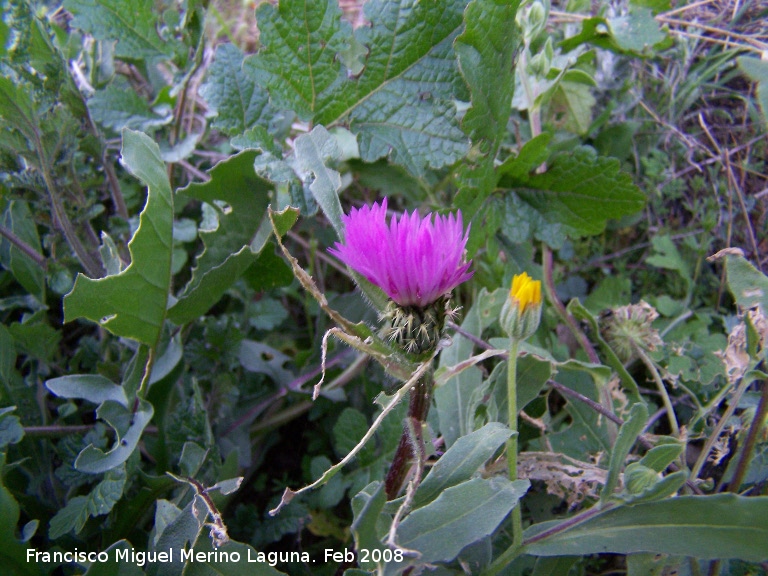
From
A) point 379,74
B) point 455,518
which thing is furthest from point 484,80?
point 455,518

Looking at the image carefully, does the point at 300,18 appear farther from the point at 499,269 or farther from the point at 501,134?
the point at 499,269

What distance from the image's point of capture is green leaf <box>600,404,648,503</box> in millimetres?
962

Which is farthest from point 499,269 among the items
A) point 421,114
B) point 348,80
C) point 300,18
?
point 300,18

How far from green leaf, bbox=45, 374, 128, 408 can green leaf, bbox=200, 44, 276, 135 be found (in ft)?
2.46

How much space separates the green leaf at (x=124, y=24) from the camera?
1624 mm

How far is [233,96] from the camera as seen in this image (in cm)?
156

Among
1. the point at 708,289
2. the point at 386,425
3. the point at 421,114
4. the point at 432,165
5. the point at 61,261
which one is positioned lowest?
the point at 386,425

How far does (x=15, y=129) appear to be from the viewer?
149 cm

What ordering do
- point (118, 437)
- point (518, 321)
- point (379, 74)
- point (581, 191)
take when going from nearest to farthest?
point (518, 321)
point (118, 437)
point (379, 74)
point (581, 191)

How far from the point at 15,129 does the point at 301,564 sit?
1409 mm

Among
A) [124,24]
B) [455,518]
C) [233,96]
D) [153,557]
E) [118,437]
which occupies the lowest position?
[153,557]

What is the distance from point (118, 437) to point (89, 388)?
0.62ft

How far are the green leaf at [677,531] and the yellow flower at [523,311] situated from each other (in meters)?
0.39

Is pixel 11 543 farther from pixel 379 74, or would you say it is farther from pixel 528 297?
pixel 379 74
